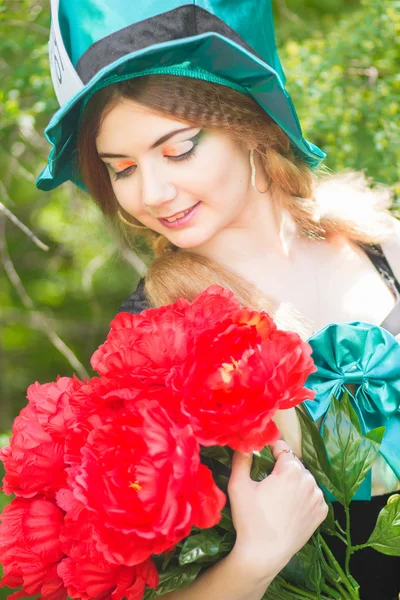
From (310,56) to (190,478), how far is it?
6.17 ft

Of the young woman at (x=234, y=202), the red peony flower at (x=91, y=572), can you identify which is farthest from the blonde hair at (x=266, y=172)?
the red peony flower at (x=91, y=572)

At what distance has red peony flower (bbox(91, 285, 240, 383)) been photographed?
1060 millimetres

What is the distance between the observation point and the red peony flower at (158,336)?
3.48 ft

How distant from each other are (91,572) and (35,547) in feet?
0.37

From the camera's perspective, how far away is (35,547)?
1081 millimetres

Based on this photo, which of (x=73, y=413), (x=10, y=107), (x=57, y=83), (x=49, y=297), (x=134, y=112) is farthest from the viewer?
(x=49, y=297)

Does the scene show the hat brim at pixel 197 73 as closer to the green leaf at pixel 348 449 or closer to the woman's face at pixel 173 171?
the woman's face at pixel 173 171

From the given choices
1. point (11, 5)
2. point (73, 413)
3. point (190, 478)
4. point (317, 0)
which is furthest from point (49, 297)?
point (190, 478)

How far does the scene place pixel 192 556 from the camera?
1.05m

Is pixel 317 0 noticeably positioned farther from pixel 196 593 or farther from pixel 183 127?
pixel 196 593

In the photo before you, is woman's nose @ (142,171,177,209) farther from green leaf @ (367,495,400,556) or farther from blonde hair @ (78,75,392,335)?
green leaf @ (367,495,400,556)

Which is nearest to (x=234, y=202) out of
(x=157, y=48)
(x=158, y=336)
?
(x=157, y=48)

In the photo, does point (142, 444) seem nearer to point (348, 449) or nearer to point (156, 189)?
point (348, 449)

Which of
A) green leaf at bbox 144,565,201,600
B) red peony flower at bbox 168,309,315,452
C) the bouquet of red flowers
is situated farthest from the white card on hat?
green leaf at bbox 144,565,201,600
